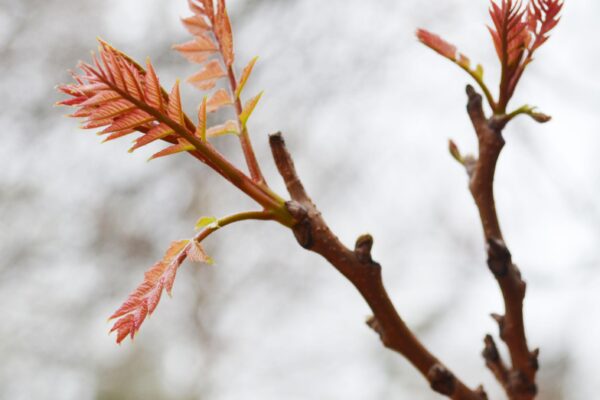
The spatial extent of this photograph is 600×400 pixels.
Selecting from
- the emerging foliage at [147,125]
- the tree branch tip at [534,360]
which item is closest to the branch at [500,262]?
the tree branch tip at [534,360]

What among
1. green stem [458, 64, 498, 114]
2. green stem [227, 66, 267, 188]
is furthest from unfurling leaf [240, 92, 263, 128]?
green stem [458, 64, 498, 114]

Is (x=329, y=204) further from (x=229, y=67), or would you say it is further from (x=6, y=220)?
(x=229, y=67)

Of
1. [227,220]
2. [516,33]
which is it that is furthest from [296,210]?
[516,33]

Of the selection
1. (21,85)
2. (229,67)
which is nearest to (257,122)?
(21,85)

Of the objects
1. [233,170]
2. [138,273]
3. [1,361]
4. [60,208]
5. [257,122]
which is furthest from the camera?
[257,122]

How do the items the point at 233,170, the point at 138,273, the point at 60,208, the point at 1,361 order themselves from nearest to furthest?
the point at 233,170
the point at 1,361
the point at 60,208
the point at 138,273

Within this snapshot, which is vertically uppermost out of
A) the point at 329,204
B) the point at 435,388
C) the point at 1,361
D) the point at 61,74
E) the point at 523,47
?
the point at 61,74

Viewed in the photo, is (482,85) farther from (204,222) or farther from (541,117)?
(204,222)
